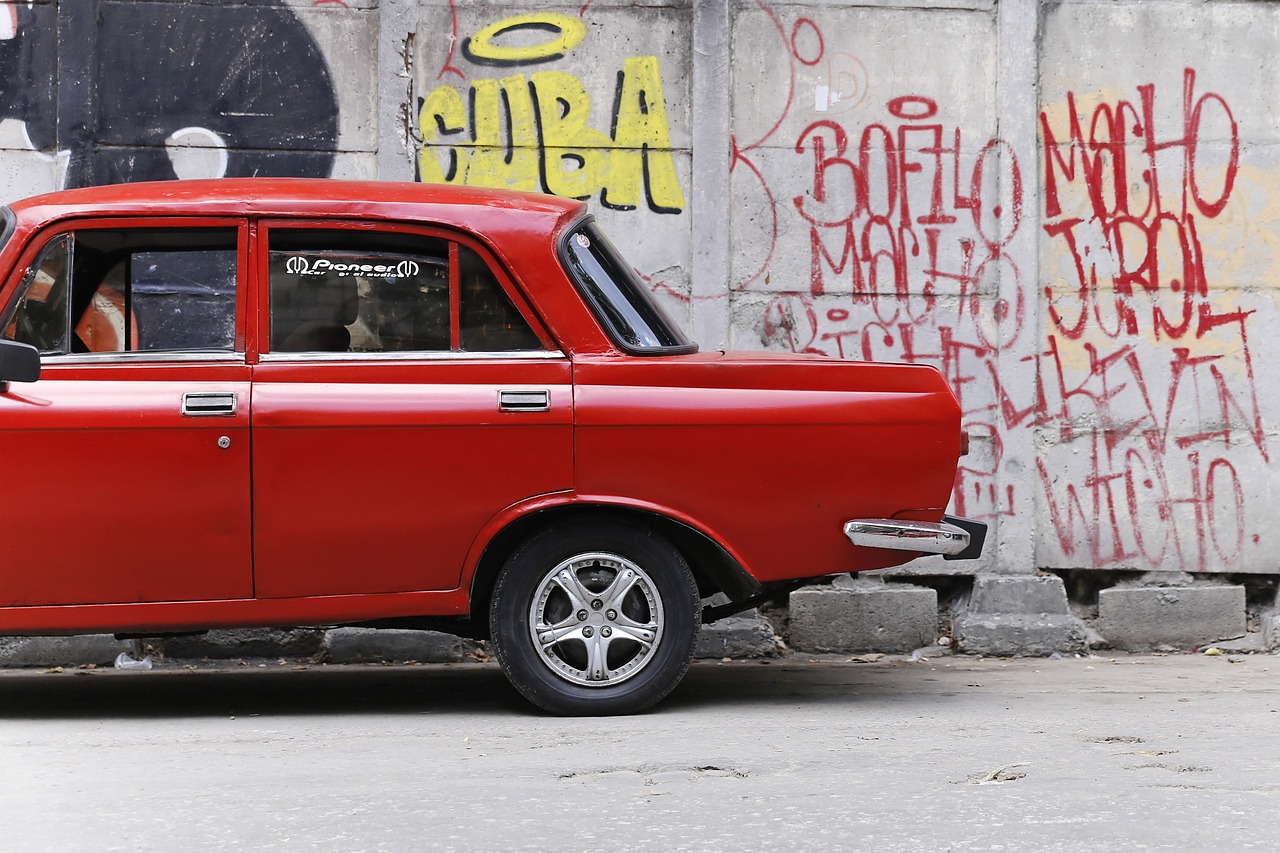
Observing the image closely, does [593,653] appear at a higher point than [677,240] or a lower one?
lower

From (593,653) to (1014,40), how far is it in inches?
174

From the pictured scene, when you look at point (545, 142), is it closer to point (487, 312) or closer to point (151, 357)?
point (487, 312)

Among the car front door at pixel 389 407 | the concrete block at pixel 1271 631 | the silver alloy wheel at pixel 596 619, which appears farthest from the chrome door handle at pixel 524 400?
the concrete block at pixel 1271 631

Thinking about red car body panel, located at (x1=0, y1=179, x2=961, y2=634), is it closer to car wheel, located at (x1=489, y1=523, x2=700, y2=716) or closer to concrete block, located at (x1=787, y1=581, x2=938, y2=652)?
car wheel, located at (x1=489, y1=523, x2=700, y2=716)

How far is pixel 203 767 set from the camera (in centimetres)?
470

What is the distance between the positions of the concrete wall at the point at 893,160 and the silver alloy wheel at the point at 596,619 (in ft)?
9.01

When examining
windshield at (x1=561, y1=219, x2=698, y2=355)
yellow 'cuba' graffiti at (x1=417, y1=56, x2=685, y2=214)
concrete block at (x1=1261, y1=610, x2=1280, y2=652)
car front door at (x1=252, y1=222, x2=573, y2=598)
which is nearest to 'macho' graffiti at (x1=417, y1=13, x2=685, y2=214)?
yellow 'cuba' graffiti at (x1=417, y1=56, x2=685, y2=214)

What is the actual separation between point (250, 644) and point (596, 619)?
2847mm

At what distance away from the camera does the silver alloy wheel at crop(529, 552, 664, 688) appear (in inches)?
218

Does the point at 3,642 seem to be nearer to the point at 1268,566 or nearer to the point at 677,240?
the point at 677,240

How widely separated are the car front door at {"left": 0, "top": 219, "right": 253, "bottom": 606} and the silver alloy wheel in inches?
43.2

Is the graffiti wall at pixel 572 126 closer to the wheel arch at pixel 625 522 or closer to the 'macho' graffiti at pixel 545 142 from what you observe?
the 'macho' graffiti at pixel 545 142

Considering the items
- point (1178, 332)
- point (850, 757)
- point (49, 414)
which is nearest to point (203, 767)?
point (49, 414)

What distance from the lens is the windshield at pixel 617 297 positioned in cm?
568
